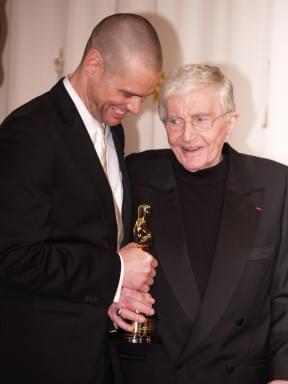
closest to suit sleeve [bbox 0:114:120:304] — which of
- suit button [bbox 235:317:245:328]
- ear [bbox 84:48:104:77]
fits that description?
ear [bbox 84:48:104:77]

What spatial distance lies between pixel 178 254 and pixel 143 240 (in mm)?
136

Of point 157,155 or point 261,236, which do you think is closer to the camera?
point 261,236

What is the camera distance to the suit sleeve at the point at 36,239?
1.64 meters

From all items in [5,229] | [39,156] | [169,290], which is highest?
[39,156]

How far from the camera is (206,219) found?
1999 mm

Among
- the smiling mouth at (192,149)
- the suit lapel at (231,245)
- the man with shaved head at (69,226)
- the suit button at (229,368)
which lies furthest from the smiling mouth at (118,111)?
the suit button at (229,368)

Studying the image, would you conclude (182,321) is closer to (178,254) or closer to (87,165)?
(178,254)

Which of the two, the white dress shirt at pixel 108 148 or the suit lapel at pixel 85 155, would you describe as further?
the white dress shirt at pixel 108 148

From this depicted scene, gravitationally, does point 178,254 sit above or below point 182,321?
above

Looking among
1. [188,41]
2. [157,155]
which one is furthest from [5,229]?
[188,41]

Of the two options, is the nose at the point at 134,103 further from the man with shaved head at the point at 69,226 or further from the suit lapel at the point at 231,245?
the suit lapel at the point at 231,245

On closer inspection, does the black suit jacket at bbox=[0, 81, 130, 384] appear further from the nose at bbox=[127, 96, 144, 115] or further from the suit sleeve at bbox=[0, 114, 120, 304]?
the nose at bbox=[127, 96, 144, 115]

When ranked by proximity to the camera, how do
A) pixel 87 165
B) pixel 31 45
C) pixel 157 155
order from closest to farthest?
pixel 87 165 < pixel 157 155 < pixel 31 45

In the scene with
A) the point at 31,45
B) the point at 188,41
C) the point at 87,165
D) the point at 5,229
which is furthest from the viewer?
the point at 31,45
